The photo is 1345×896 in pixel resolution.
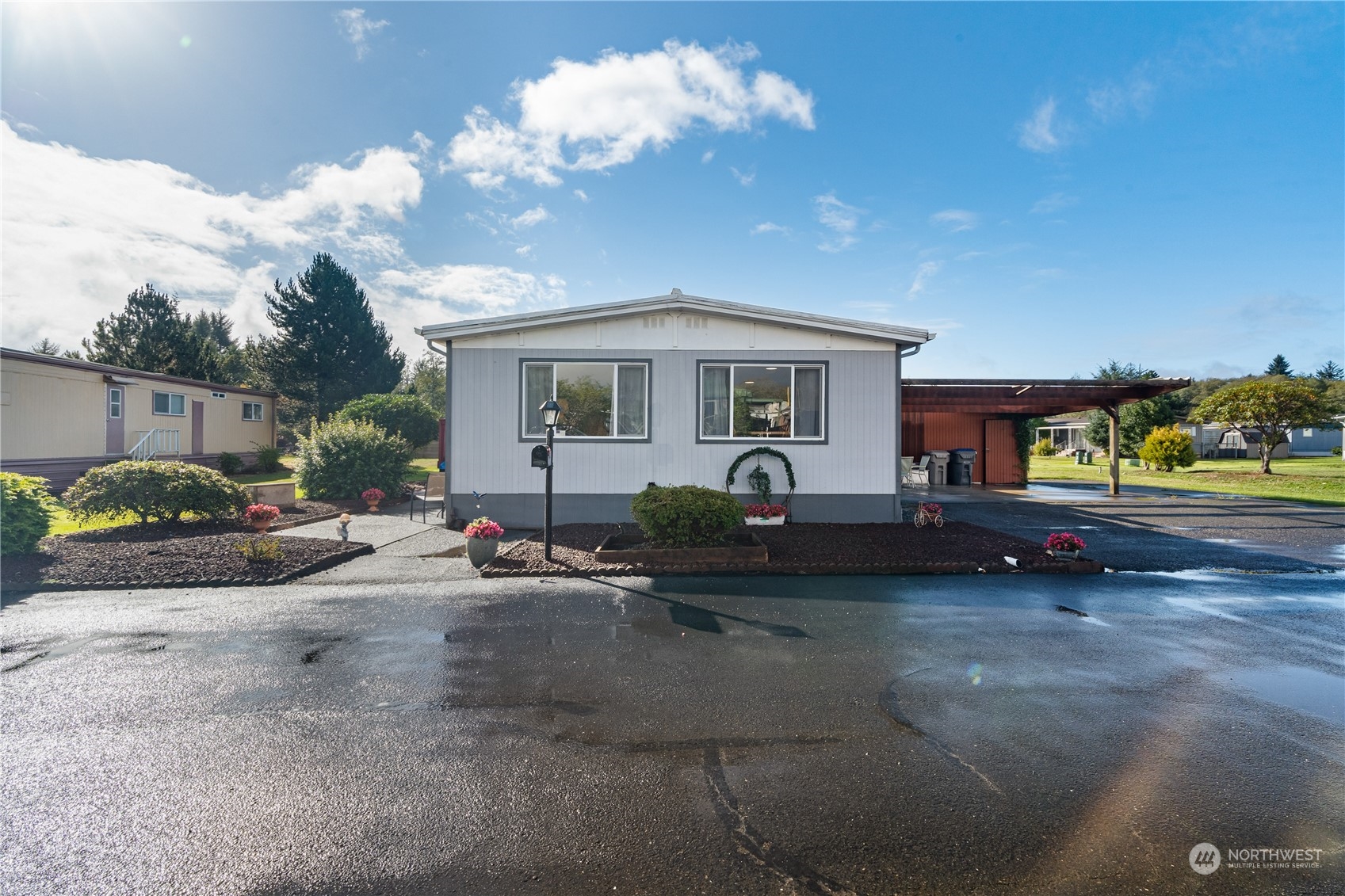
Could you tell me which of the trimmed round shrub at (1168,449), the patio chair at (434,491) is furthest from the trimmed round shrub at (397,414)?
the trimmed round shrub at (1168,449)

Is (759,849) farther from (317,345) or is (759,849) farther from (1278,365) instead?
(1278,365)

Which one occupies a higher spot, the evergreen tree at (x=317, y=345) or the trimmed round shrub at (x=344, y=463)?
the evergreen tree at (x=317, y=345)

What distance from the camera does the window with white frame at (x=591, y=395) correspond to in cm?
1053

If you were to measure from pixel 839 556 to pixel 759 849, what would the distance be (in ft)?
19.3

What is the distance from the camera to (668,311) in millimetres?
10352

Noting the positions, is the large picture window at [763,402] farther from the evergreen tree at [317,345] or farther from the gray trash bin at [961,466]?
the evergreen tree at [317,345]

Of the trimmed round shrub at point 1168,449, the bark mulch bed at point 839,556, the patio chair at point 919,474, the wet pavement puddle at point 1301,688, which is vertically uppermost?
the trimmed round shrub at point 1168,449

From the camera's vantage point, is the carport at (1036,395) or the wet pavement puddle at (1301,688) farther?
the carport at (1036,395)

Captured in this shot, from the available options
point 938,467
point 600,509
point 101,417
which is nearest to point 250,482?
point 101,417

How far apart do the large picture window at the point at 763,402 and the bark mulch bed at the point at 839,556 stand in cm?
195

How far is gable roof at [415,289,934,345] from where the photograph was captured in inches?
398

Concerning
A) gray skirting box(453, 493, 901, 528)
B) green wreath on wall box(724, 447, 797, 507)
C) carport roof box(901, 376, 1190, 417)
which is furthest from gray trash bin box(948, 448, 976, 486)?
green wreath on wall box(724, 447, 797, 507)

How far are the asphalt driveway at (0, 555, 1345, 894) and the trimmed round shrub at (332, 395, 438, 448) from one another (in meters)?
17.3

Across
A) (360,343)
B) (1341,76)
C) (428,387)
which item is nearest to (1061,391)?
(1341,76)
